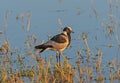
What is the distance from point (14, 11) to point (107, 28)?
249 centimetres

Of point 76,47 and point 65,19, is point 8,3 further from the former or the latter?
point 76,47

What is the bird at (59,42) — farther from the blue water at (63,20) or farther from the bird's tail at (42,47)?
the blue water at (63,20)

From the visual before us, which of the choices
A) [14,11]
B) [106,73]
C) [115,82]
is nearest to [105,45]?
[106,73]

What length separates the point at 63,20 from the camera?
9.92m

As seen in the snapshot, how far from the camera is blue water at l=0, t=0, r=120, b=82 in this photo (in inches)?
334

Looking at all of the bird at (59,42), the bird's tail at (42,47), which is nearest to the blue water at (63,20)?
the bird at (59,42)

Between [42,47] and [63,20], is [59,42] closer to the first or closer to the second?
[42,47]

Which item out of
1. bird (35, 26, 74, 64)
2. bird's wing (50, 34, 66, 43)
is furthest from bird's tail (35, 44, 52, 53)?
bird's wing (50, 34, 66, 43)

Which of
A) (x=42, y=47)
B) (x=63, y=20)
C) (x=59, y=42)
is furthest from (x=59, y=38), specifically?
(x=63, y=20)

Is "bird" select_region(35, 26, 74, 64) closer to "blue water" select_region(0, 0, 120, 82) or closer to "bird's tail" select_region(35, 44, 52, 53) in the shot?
"bird's tail" select_region(35, 44, 52, 53)

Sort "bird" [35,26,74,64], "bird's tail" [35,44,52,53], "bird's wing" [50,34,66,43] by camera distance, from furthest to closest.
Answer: "bird's wing" [50,34,66,43] → "bird" [35,26,74,64] → "bird's tail" [35,44,52,53]

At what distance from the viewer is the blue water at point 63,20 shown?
8484 millimetres

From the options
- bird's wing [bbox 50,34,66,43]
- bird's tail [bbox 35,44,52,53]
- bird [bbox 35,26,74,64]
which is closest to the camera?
bird's tail [bbox 35,44,52,53]

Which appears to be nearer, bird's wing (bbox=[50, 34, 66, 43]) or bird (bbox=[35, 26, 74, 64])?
bird (bbox=[35, 26, 74, 64])
